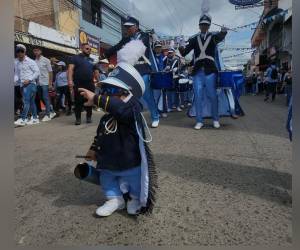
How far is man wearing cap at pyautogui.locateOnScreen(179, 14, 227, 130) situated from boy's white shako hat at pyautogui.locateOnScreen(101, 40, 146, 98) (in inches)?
109

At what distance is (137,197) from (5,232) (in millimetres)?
793

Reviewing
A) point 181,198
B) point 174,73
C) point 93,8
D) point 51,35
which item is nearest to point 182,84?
point 174,73

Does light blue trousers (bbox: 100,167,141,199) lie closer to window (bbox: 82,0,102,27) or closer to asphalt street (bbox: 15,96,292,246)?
asphalt street (bbox: 15,96,292,246)

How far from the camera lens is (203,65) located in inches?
199

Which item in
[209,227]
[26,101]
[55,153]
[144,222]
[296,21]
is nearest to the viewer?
[296,21]

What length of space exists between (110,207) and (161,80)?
4.00 meters

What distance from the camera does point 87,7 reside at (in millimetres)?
9227

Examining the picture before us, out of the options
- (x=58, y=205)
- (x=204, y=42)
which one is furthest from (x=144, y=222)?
(x=204, y=42)

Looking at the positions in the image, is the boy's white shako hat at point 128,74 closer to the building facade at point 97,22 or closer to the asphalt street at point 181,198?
the asphalt street at point 181,198

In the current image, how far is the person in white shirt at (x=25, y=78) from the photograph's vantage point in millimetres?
4496

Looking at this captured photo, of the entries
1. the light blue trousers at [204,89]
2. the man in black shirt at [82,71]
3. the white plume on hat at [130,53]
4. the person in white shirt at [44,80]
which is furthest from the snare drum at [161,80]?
the white plume on hat at [130,53]

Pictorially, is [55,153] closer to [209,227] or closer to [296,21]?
[209,227]

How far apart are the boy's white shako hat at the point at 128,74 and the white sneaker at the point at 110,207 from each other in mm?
662

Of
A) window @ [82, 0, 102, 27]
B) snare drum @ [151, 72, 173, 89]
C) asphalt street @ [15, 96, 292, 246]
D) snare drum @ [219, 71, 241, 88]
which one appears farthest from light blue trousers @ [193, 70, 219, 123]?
window @ [82, 0, 102, 27]
